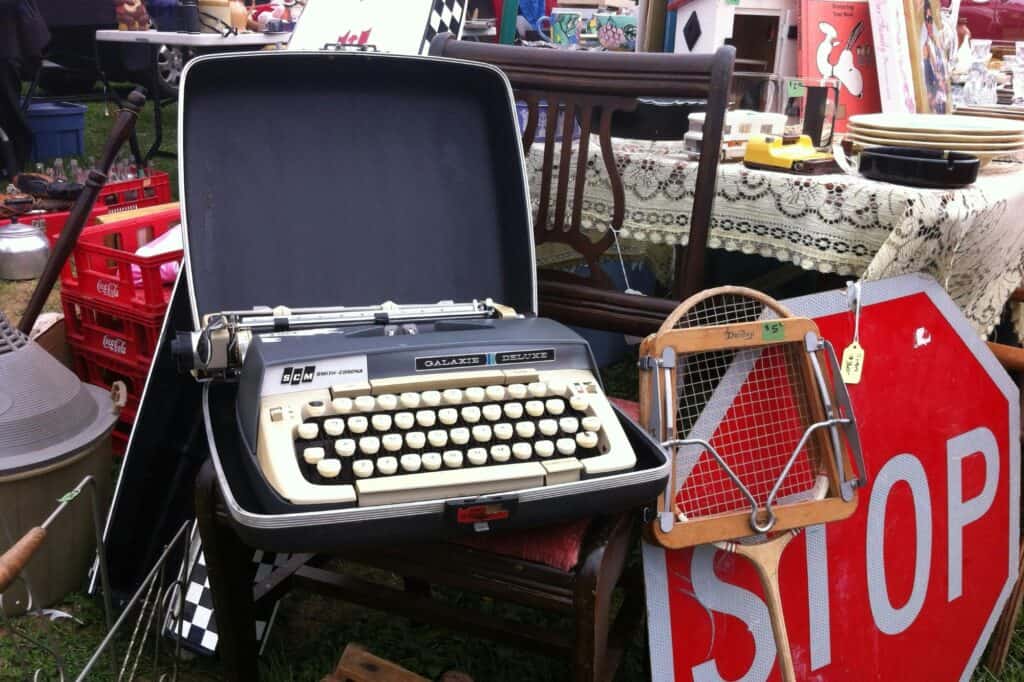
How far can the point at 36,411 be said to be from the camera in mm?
2020

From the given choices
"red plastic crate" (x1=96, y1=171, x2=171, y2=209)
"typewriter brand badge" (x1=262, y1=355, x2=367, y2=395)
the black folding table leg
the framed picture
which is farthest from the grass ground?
"red plastic crate" (x1=96, y1=171, x2=171, y2=209)

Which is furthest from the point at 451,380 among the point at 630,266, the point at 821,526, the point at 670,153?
the point at 630,266

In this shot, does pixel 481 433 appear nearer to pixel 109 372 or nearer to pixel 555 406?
pixel 555 406

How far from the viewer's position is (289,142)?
5.98 ft

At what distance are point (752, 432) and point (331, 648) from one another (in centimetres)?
111

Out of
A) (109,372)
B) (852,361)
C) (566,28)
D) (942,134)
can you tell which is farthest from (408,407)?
(566,28)

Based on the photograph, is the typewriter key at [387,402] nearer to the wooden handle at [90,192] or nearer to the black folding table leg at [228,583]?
the black folding table leg at [228,583]

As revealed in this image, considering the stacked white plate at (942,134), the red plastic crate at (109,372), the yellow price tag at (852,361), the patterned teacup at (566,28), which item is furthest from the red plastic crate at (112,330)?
the stacked white plate at (942,134)

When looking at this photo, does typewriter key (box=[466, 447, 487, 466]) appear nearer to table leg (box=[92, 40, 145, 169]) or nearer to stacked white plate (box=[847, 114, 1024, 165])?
stacked white plate (box=[847, 114, 1024, 165])

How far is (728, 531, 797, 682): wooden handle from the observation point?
5.16 ft

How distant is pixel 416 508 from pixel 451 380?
223 millimetres

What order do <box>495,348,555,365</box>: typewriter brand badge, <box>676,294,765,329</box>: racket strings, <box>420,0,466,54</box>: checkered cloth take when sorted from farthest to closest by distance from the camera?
<box>420,0,466,54</box>: checkered cloth, <box>676,294,765,329</box>: racket strings, <box>495,348,555,365</box>: typewriter brand badge

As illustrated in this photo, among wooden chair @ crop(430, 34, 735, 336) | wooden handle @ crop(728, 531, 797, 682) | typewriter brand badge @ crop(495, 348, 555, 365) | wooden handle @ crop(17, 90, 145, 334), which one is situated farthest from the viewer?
wooden handle @ crop(17, 90, 145, 334)

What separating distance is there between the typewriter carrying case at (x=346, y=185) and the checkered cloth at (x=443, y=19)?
101 centimetres
